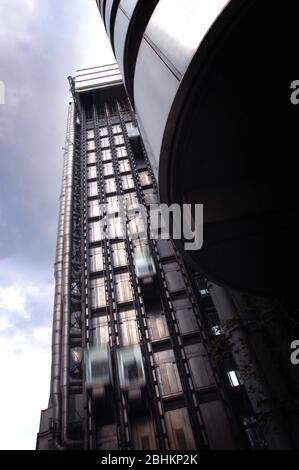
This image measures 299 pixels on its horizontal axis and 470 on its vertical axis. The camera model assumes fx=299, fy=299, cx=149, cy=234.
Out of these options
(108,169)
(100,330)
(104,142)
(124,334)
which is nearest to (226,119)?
(124,334)

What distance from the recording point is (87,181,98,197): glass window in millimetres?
33619

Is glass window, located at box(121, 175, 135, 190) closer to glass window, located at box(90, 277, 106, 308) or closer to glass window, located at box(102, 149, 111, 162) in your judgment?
glass window, located at box(102, 149, 111, 162)

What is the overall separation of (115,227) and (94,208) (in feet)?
14.1

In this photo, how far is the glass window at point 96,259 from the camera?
86.0 ft

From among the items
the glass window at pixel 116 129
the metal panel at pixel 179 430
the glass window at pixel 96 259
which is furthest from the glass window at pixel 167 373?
the glass window at pixel 116 129

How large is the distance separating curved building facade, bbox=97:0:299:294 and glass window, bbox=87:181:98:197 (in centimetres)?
2434

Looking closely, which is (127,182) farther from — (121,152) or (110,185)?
(121,152)

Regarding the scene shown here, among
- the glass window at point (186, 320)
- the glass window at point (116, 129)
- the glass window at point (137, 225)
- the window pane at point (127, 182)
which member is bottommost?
the glass window at point (186, 320)

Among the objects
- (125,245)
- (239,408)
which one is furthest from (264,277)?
(125,245)

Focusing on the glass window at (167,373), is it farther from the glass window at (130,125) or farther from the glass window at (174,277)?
the glass window at (130,125)

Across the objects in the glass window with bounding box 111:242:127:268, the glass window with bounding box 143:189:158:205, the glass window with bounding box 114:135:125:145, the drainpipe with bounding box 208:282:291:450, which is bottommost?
the drainpipe with bounding box 208:282:291:450

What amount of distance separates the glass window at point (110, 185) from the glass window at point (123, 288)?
11502 millimetres

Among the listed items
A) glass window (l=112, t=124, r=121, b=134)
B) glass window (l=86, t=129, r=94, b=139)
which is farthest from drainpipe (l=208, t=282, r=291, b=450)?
glass window (l=86, t=129, r=94, b=139)
